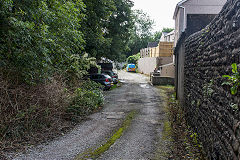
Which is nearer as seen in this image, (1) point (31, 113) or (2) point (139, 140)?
(2) point (139, 140)

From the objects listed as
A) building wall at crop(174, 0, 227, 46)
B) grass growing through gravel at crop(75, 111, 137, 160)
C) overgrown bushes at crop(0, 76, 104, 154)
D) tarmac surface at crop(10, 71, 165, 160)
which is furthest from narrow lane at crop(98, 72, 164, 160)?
building wall at crop(174, 0, 227, 46)

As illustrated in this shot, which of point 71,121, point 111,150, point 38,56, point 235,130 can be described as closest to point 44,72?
point 38,56

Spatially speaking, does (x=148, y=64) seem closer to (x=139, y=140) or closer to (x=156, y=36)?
(x=139, y=140)

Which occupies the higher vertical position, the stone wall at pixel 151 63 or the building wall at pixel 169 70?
the stone wall at pixel 151 63

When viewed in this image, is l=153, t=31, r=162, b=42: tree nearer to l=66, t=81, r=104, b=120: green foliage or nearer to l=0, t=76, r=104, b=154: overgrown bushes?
l=66, t=81, r=104, b=120: green foliage

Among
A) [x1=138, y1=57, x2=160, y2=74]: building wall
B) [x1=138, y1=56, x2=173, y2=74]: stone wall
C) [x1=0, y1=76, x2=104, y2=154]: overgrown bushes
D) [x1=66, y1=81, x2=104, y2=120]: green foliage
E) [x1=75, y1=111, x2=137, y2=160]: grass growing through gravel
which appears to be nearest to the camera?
[x1=75, y1=111, x2=137, y2=160]: grass growing through gravel

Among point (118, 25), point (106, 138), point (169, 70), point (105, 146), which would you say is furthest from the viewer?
point (169, 70)

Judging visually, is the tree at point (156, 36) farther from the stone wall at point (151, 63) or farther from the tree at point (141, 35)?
the stone wall at point (151, 63)

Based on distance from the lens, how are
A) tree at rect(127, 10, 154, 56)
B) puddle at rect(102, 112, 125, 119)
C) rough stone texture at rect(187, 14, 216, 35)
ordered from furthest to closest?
tree at rect(127, 10, 154, 56) → rough stone texture at rect(187, 14, 216, 35) → puddle at rect(102, 112, 125, 119)

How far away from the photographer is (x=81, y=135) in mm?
7383

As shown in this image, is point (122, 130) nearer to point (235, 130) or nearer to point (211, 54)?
point (211, 54)

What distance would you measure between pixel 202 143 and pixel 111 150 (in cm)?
231

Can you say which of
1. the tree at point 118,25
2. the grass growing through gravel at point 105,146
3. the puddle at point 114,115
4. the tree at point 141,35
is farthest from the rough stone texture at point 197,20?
the tree at point 141,35

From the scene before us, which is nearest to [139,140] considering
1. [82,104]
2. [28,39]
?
[82,104]
